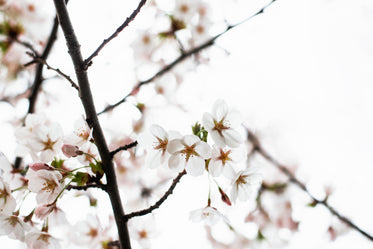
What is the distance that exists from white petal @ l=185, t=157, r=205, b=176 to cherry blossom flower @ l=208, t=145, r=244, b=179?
28 mm

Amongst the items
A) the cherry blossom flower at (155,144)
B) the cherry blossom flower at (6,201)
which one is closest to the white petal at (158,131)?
the cherry blossom flower at (155,144)

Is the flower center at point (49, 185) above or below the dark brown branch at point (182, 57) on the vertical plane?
below

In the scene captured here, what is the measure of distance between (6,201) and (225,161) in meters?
0.64

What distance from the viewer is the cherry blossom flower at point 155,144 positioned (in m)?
0.95

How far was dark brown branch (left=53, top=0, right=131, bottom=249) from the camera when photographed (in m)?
0.85

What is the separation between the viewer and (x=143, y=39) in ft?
6.39

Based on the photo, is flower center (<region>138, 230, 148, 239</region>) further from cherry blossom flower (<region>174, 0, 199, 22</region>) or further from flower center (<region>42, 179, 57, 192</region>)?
cherry blossom flower (<region>174, 0, 199, 22</region>)

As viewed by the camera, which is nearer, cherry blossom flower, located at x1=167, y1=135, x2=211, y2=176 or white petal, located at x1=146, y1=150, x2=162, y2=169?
cherry blossom flower, located at x1=167, y1=135, x2=211, y2=176

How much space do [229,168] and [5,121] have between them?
184 centimetres

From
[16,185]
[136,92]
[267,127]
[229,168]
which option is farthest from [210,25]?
[16,185]

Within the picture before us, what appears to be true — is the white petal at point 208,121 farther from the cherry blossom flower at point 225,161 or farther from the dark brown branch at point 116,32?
the dark brown branch at point 116,32

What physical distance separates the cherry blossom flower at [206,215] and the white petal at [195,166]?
0.65 feet

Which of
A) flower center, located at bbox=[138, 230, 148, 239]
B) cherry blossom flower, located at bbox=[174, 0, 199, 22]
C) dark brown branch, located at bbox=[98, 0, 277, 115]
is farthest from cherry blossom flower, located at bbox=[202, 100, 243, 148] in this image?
cherry blossom flower, located at bbox=[174, 0, 199, 22]

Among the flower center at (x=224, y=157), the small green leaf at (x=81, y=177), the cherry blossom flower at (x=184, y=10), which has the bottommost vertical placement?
the flower center at (x=224, y=157)
